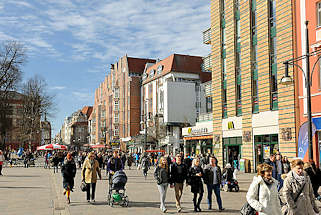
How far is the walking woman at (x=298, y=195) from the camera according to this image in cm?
701

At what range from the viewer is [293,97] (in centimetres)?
2431

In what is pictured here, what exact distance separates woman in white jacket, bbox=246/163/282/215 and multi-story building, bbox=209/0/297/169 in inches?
742

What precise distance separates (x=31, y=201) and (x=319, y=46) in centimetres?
1739

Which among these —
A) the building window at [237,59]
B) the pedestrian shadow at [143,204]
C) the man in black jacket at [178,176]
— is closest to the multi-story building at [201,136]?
the building window at [237,59]

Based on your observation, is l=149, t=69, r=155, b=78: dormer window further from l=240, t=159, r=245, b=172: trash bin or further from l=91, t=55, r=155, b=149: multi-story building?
l=240, t=159, r=245, b=172: trash bin

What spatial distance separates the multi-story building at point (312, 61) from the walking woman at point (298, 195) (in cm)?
1596

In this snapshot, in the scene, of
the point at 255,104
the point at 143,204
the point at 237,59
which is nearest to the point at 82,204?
the point at 143,204

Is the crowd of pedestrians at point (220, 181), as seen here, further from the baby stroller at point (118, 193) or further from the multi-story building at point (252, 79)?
the multi-story building at point (252, 79)

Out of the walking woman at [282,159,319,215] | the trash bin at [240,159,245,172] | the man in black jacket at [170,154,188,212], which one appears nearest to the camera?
the walking woman at [282,159,319,215]

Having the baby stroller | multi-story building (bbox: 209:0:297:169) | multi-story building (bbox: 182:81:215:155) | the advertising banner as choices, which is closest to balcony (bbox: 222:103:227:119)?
multi-story building (bbox: 209:0:297:169)

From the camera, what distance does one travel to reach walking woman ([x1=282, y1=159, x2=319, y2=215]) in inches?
276

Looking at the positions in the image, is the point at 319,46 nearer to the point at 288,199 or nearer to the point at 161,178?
the point at 161,178

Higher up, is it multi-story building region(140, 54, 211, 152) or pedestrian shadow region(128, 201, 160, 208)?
multi-story building region(140, 54, 211, 152)

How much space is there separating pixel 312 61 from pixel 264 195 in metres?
18.7
